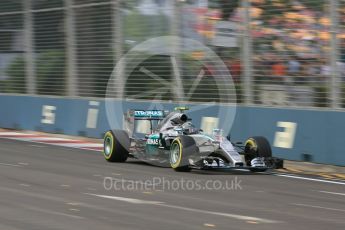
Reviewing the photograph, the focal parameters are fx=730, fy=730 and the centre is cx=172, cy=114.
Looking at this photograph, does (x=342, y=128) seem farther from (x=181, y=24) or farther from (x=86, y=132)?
(x=86, y=132)

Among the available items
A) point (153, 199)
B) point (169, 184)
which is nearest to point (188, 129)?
point (169, 184)

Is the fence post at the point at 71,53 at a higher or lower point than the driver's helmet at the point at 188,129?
higher

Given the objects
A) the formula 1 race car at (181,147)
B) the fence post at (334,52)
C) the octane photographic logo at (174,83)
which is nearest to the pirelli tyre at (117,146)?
the formula 1 race car at (181,147)

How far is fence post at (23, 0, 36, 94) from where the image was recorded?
2219 cm

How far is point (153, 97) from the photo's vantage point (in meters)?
18.1

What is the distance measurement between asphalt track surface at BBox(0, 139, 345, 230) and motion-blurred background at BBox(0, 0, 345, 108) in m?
3.05

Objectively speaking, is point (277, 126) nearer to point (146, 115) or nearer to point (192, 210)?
point (146, 115)

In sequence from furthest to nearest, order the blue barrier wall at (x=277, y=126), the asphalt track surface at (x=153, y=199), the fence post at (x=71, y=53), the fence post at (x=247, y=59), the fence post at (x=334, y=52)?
the fence post at (x=71, y=53)
the fence post at (x=247, y=59)
the fence post at (x=334, y=52)
the blue barrier wall at (x=277, y=126)
the asphalt track surface at (x=153, y=199)

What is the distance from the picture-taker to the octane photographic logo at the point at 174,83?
53.6 feet

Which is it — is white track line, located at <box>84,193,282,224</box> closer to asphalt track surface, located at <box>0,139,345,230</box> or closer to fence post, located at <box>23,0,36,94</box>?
asphalt track surface, located at <box>0,139,345,230</box>

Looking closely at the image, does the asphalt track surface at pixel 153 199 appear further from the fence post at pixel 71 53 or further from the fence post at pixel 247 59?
the fence post at pixel 71 53

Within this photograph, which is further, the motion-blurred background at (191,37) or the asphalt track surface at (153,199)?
the motion-blurred background at (191,37)

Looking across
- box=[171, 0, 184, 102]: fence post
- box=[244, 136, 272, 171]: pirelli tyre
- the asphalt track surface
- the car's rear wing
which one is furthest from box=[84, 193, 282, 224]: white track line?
box=[171, 0, 184, 102]: fence post

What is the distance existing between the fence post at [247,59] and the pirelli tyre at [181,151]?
3.68m
